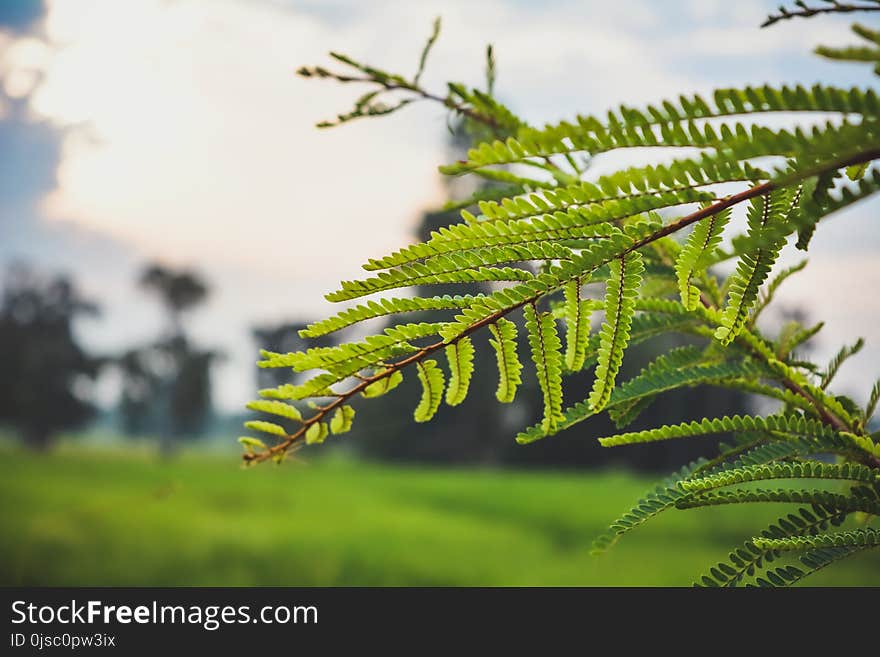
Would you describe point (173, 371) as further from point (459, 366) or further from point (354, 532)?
point (459, 366)

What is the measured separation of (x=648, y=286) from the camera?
114 centimetres

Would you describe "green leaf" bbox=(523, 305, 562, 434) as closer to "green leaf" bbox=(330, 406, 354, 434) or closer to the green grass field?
"green leaf" bbox=(330, 406, 354, 434)

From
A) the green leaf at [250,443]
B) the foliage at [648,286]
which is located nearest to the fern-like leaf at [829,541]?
the foliage at [648,286]

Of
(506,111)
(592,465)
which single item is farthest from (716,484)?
(592,465)

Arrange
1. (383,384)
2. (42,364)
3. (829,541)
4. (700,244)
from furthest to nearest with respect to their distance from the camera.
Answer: (42,364)
(829,541)
(383,384)
(700,244)

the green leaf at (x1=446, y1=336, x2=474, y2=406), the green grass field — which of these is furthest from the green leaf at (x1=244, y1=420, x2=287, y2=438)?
the green grass field

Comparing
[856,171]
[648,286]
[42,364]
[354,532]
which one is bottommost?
[856,171]

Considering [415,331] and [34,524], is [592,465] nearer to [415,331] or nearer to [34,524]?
[34,524]

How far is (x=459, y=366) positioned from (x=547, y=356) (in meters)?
0.10

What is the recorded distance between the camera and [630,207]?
58 cm

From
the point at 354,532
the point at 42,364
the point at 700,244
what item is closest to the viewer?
the point at 700,244

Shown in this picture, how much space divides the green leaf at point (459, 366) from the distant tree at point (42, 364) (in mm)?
46233

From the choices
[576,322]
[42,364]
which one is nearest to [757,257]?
[576,322]
